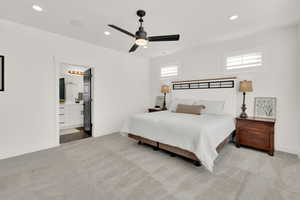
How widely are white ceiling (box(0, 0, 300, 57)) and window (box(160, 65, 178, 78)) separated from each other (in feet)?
5.37

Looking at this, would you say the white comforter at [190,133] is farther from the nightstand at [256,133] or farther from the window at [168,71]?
the window at [168,71]

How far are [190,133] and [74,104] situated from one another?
4639 millimetres

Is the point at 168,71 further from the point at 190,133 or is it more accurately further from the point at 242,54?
the point at 190,133

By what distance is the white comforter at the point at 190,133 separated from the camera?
7.00ft

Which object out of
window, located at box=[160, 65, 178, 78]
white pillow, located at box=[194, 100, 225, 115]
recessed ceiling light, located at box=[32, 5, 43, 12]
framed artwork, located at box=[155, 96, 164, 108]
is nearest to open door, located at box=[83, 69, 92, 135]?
recessed ceiling light, located at box=[32, 5, 43, 12]

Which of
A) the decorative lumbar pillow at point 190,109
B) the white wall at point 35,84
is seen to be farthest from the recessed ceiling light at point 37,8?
the decorative lumbar pillow at point 190,109

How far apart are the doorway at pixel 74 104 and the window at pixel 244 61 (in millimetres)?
4050

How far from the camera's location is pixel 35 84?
119 inches

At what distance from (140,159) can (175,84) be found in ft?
9.99

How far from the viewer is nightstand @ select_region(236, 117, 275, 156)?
2.82 metres

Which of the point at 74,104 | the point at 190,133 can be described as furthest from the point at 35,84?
the point at 190,133

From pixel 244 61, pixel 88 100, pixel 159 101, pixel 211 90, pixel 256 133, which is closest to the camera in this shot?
pixel 256 133

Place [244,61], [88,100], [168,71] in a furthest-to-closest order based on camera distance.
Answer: [168,71] < [88,100] < [244,61]

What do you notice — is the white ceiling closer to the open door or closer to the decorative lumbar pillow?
the open door
